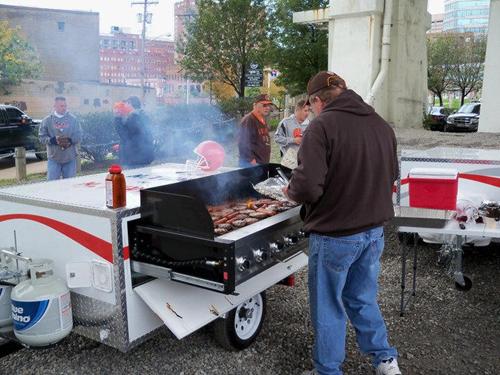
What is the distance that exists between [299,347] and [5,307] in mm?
1881

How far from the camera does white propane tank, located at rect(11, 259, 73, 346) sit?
2561mm

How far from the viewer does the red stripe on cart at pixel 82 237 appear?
8.53 feet

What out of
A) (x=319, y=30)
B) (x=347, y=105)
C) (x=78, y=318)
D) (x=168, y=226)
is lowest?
(x=78, y=318)

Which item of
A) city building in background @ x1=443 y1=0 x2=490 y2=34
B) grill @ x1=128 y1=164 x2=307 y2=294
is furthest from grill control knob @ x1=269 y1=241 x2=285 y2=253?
city building in background @ x1=443 y1=0 x2=490 y2=34

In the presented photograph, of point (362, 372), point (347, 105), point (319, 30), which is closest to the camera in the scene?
point (347, 105)

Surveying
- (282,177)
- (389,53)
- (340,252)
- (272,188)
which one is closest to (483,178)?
(282,177)

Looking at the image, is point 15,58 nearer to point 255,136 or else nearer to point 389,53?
point 389,53

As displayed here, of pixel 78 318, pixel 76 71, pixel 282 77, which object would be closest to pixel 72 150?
pixel 76 71

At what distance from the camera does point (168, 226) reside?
8.47ft

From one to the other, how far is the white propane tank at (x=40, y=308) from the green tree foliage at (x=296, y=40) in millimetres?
17312

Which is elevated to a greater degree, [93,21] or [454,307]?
[93,21]

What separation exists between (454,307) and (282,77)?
56.6 feet

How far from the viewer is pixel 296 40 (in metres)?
19.1

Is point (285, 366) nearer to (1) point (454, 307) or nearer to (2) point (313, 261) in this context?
(2) point (313, 261)
